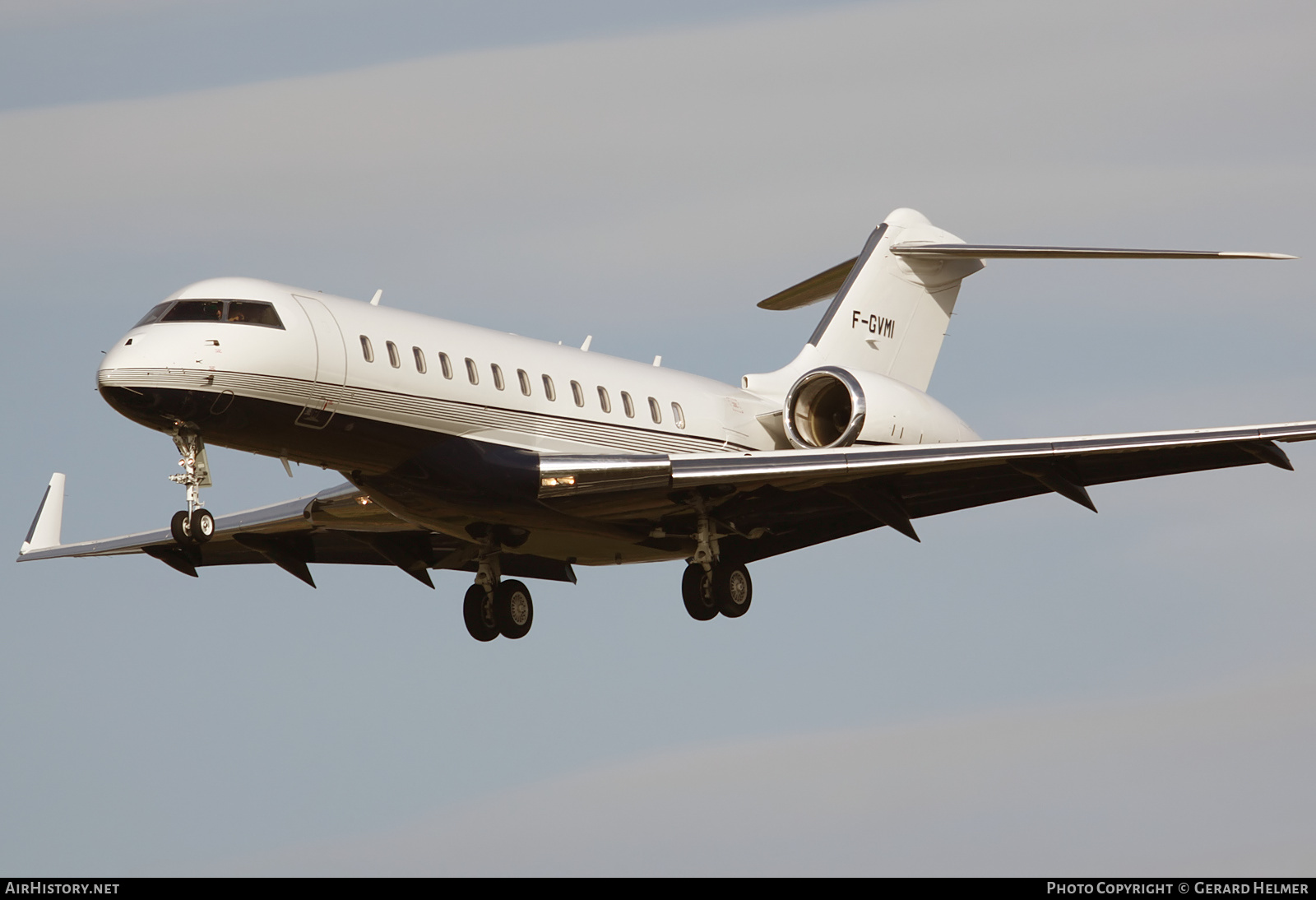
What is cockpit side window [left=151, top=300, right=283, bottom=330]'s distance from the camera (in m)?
18.5

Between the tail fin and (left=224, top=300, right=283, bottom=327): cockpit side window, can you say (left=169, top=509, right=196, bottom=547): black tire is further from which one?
the tail fin

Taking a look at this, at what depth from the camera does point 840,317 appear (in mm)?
26156

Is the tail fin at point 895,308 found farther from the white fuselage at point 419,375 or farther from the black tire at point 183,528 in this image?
the black tire at point 183,528

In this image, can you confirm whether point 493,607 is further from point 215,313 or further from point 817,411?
point 215,313

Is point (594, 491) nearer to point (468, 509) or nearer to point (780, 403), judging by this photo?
point (468, 509)

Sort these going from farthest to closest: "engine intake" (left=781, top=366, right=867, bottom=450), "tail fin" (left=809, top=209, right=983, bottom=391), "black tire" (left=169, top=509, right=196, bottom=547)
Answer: "tail fin" (left=809, top=209, right=983, bottom=391) < "engine intake" (left=781, top=366, right=867, bottom=450) < "black tire" (left=169, top=509, right=196, bottom=547)

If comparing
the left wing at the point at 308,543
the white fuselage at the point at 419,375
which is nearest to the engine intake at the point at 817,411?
the white fuselage at the point at 419,375

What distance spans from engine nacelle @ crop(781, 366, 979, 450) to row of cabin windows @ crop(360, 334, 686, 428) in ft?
5.45

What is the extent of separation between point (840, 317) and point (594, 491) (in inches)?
279

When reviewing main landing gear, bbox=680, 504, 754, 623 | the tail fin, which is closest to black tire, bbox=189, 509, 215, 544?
main landing gear, bbox=680, 504, 754, 623

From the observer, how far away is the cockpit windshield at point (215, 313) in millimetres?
18484

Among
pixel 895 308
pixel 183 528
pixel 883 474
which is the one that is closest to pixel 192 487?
pixel 183 528

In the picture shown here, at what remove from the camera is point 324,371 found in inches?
741

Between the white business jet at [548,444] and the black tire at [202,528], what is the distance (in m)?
0.03
